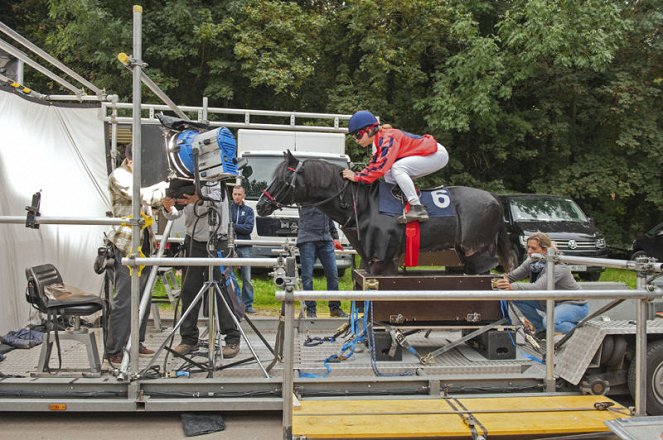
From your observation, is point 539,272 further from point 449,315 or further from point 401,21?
point 401,21

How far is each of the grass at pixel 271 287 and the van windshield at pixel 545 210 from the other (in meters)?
1.54

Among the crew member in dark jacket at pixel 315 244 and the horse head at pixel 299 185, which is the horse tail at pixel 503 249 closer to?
the horse head at pixel 299 185

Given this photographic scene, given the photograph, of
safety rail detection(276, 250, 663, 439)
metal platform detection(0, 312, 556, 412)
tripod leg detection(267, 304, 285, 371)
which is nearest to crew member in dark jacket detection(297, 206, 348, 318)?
metal platform detection(0, 312, 556, 412)

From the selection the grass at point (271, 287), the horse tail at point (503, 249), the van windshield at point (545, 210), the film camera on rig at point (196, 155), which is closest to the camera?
the film camera on rig at point (196, 155)

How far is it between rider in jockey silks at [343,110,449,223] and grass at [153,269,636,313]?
3.67m

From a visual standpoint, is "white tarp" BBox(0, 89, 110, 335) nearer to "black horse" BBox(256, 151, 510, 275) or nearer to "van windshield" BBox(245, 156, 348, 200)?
"black horse" BBox(256, 151, 510, 275)

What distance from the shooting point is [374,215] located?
18.7ft

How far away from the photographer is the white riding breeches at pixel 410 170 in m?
5.64

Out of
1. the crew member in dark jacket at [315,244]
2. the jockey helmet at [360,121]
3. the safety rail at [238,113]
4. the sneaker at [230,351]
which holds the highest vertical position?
the safety rail at [238,113]

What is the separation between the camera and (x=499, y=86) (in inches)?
669

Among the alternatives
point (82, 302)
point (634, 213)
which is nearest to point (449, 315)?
point (82, 302)

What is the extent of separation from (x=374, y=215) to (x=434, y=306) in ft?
3.38

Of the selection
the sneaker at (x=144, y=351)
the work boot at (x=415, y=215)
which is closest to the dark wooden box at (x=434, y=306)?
the work boot at (x=415, y=215)

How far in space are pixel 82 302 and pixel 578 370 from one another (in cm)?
411
